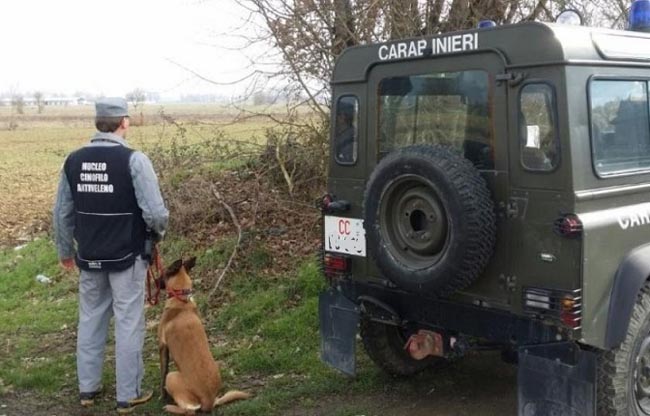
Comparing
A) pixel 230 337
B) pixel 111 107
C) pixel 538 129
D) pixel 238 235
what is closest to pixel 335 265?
pixel 538 129

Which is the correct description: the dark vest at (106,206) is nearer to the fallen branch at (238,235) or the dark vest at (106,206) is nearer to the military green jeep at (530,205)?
the military green jeep at (530,205)

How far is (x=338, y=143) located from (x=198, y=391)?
1.90 meters

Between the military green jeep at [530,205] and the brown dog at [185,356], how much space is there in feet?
4.48

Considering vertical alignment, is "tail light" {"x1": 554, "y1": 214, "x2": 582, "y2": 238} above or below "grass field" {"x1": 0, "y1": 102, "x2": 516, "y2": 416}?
above

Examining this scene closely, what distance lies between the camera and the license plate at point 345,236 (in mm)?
4848

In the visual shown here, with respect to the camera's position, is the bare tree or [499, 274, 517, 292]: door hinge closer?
[499, 274, 517, 292]: door hinge

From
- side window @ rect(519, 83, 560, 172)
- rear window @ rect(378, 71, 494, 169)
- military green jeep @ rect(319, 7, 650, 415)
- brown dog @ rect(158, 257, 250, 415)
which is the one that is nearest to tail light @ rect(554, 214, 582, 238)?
military green jeep @ rect(319, 7, 650, 415)

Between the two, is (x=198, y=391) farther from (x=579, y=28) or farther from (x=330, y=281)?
(x=579, y=28)

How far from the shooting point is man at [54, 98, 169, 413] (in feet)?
16.3

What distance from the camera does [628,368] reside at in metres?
4.06

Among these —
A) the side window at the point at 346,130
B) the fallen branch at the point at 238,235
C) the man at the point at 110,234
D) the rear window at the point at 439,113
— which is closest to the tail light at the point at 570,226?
the rear window at the point at 439,113

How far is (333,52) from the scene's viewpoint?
9180mm

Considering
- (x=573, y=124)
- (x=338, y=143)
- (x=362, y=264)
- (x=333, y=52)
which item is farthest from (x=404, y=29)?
(x=573, y=124)

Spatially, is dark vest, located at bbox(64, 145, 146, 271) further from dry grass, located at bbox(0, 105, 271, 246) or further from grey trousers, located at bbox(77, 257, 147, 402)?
dry grass, located at bbox(0, 105, 271, 246)
